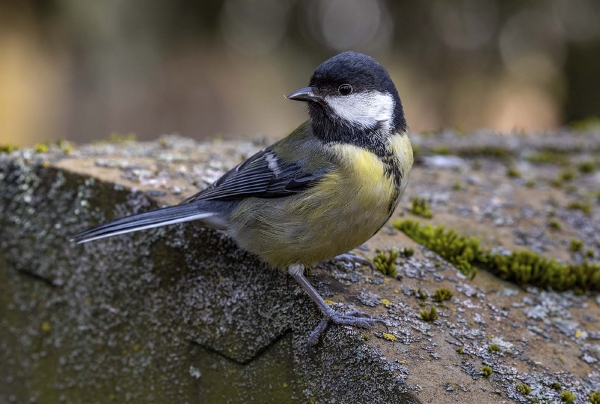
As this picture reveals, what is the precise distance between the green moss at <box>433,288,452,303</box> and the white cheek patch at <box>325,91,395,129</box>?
2.94ft

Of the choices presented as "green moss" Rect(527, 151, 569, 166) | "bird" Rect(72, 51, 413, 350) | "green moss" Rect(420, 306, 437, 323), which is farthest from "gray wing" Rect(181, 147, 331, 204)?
"green moss" Rect(527, 151, 569, 166)

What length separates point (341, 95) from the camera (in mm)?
2879

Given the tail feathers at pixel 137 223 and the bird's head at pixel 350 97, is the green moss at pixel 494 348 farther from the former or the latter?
the tail feathers at pixel 137 223

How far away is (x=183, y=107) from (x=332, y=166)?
7.07 metres

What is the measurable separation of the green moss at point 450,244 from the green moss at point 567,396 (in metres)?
0.90

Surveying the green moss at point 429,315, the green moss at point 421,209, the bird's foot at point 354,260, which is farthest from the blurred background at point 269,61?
the green moss at point 429,315

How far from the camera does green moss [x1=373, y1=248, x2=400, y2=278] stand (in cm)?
304

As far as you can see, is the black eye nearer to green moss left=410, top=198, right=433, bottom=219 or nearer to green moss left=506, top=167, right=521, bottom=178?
green moss left=410, top=198, right=433, bottom=219

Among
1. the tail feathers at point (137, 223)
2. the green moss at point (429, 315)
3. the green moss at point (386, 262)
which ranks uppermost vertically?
the tail feathers at point (137, 223)

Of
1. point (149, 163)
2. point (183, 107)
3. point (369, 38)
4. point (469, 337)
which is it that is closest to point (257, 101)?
point (183, 107)

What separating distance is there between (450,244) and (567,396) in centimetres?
118

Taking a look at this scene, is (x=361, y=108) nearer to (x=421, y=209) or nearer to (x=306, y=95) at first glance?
(x=306, y=95)

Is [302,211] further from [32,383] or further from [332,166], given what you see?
[32,383]

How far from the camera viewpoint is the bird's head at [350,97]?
112 inches
